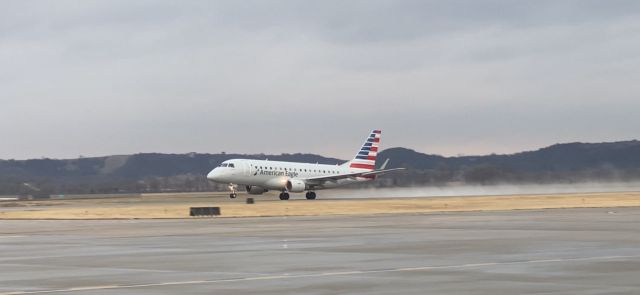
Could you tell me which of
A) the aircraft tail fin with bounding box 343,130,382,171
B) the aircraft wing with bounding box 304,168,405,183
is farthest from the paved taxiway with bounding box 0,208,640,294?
the aircraft tail fin with bounding box 343,130,382,171

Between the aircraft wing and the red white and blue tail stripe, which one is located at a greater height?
the red white and blue tail stripe

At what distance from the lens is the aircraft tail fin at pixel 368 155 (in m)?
118

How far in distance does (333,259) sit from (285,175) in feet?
259

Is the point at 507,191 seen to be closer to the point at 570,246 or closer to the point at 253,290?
the point at 570,246

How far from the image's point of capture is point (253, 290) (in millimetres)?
20016

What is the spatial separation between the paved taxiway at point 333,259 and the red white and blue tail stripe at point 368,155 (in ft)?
233

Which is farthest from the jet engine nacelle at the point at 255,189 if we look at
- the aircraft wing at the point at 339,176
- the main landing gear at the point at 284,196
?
the aircraft wing at the point at 339,176

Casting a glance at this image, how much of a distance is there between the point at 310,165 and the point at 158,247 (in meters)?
77.5

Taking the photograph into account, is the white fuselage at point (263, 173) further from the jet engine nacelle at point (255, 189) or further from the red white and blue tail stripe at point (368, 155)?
the red white and blue tail stripe at point (368, 155)

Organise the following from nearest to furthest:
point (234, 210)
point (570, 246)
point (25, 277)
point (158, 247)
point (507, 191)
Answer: point (25, 277), point (570, 246), point (158, 247), point (234, 210), point (507, 191)

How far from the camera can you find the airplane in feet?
339

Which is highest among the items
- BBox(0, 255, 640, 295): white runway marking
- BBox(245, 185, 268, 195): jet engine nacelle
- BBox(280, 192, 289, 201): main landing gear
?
BBox(245, 185, 268, 195): jet engine nacelle

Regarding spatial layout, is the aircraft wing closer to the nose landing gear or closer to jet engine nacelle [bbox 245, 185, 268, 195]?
the nose landing gear

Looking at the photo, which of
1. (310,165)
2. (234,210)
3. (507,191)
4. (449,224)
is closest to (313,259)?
(449,224)
